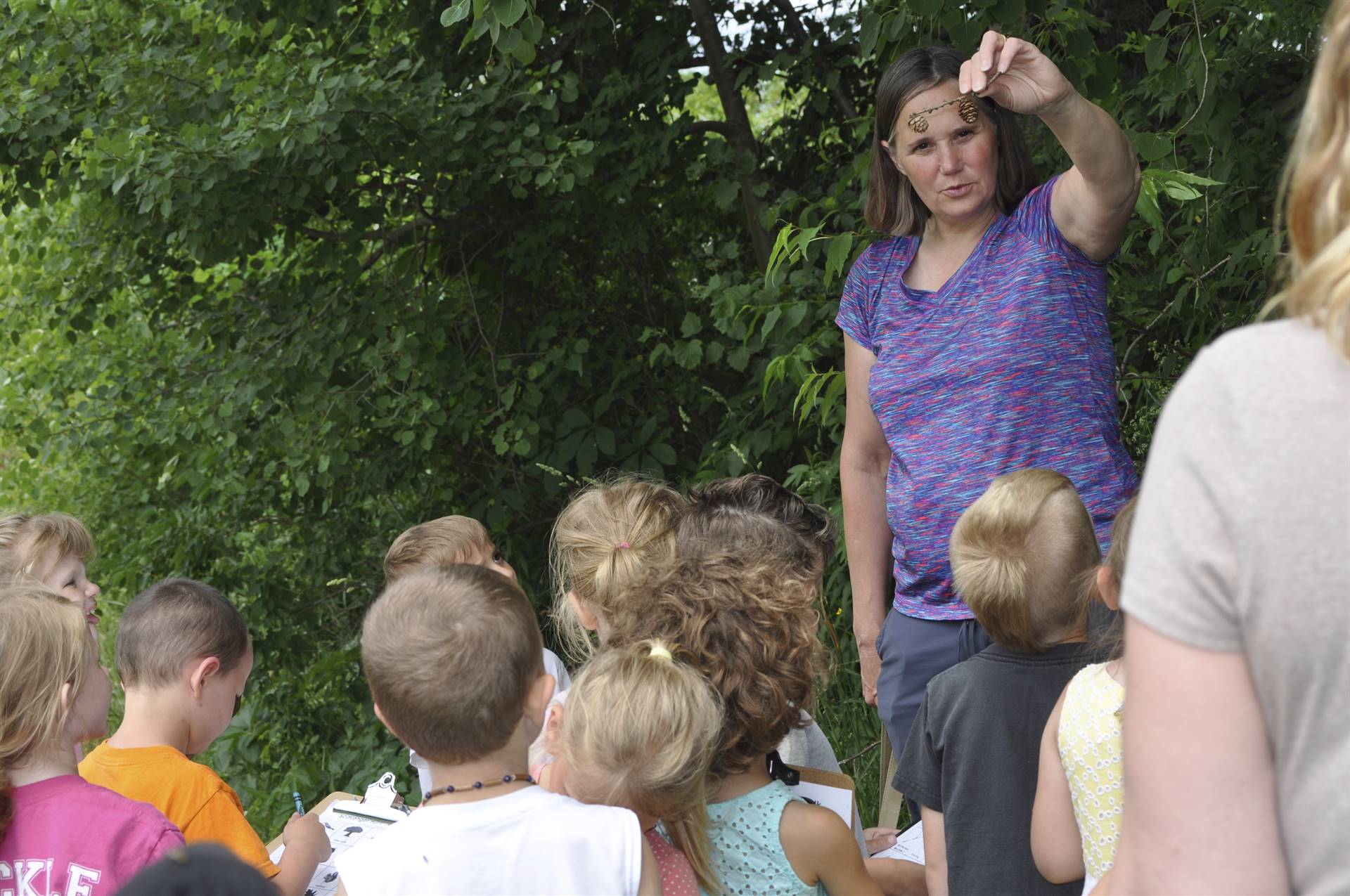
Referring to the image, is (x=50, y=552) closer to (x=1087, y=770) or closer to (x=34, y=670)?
(x=34, y=670)

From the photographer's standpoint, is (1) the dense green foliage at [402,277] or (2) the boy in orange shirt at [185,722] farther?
(1) the dense green foliage at [402,277]

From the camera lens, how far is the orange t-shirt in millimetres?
2242

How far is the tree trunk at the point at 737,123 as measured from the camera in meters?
4.79

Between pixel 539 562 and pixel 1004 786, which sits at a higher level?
pixel 1004 786

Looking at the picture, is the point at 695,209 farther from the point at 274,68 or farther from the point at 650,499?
the point at 650,499

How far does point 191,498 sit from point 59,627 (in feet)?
10.8

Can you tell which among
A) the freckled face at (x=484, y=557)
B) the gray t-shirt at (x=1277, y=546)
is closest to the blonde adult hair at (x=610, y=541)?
the freckled face at (x=484, y=557)

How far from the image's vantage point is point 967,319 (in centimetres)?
234

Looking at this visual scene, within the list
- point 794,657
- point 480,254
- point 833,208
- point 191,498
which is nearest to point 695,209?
point 480,254

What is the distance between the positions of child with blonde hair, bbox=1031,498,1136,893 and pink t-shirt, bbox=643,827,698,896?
53 centimetres

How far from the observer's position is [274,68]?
14.8 feet

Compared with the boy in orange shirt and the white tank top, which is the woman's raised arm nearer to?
the white tank top

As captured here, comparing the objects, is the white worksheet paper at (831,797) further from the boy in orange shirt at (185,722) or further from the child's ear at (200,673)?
the child's ear at (200,673)

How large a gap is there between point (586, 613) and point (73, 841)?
954 mm
